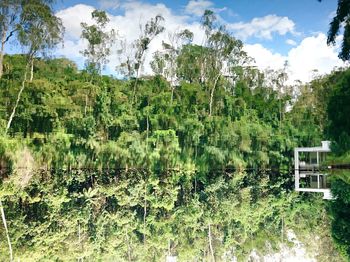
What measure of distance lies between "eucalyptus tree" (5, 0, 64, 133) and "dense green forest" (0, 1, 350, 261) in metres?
0.09

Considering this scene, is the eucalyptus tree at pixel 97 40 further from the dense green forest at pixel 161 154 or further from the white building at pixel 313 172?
the white building at pixel 313 172

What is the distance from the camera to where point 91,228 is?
8.70 metres

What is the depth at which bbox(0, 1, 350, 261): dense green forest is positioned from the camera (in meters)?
8.19

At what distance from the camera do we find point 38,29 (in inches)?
704

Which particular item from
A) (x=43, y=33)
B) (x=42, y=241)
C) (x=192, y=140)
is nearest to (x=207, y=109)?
(x=192, y=140)

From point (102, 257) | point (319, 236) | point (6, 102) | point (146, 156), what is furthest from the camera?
point (146, 156)

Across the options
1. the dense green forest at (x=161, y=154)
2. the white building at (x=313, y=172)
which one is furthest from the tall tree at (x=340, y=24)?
the white building at (x=313, y=172)

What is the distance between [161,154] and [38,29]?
8.50 meters

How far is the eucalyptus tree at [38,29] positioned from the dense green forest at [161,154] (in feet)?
0.28

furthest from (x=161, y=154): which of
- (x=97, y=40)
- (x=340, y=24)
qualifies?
(x=340, y=24)

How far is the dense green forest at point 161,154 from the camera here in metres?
8.19

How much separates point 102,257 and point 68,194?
6021 mm

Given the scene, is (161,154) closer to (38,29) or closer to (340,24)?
(38,29)

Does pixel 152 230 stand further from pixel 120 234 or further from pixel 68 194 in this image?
pixel 68 194
